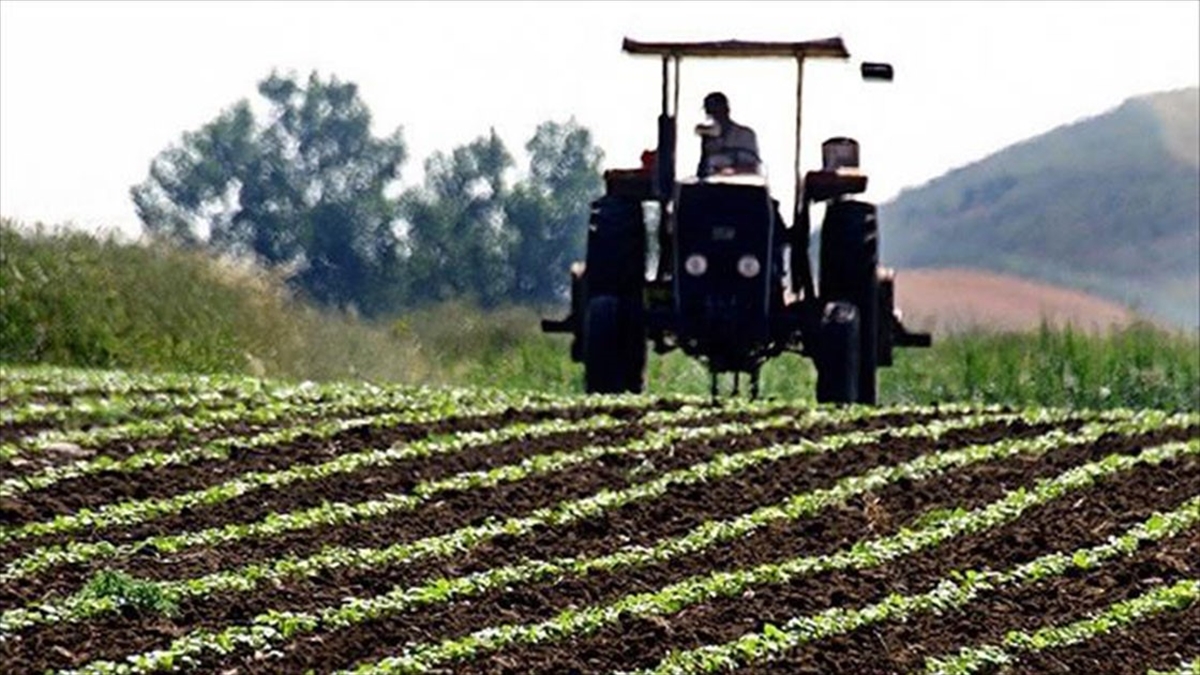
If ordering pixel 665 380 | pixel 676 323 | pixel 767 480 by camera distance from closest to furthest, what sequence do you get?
pixel 767 480
pixel 676 323
pixel 665 380

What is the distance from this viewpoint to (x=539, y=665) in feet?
31.7

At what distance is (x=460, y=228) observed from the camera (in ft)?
166

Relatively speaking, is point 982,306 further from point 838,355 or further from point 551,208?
point 551,208

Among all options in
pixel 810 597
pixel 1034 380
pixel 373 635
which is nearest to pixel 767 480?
pixel 810 597

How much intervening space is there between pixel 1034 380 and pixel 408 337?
7.92 meters

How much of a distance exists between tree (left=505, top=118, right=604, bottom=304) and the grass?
77.6ft

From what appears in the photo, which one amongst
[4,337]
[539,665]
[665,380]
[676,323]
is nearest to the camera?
[539,665]

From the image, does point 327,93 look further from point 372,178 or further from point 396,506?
point 396,506

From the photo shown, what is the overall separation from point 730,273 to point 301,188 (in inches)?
1359

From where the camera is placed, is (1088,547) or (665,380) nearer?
(1088,547)

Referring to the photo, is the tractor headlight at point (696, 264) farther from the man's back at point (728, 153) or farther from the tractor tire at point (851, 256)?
the tractor tire at point (851, 256)

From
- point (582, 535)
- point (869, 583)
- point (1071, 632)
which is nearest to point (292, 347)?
point (582, 535)

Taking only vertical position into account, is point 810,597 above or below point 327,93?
below

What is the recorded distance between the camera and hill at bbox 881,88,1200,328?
35969 millimetres
